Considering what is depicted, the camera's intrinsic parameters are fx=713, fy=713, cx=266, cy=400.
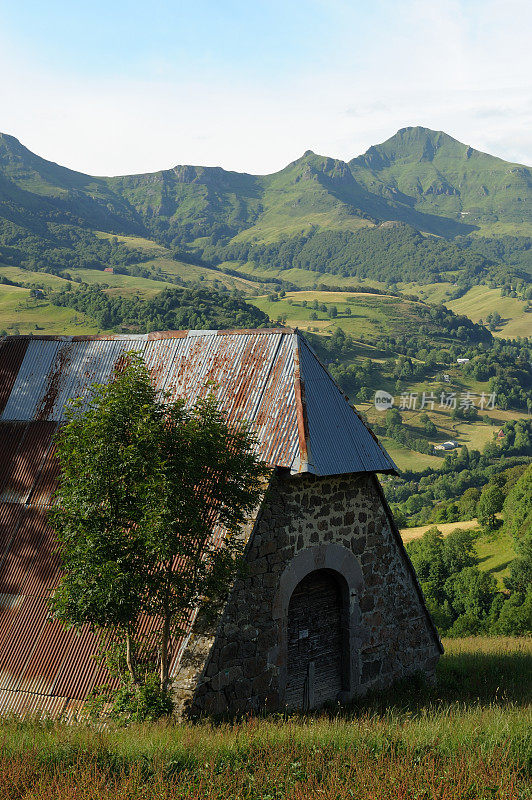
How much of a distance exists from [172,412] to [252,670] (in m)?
3.99

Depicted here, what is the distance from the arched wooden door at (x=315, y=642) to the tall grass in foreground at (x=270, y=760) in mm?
2212

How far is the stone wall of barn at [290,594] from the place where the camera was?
385 inches

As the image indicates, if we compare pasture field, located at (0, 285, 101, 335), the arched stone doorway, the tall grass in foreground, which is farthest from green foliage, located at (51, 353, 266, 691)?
pasture field, located at (0, 285, 101, 335)

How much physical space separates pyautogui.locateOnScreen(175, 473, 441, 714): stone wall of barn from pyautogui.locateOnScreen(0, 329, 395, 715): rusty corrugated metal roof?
1.60 ft

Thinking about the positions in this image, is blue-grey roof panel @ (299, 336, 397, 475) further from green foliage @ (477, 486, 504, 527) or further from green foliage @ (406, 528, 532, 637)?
green foliage @ (477, 486, 504, 527)

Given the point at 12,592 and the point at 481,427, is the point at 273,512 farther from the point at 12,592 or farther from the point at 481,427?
the point at 481,427

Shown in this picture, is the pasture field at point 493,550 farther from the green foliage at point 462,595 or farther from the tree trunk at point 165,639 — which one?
the tree trunk at point 165,639

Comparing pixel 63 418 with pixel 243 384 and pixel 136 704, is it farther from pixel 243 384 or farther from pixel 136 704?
pixel 136 704

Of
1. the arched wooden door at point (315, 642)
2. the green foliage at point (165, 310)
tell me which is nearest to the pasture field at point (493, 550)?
the arched wooden door at point (315, 642)

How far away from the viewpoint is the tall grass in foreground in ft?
22.0

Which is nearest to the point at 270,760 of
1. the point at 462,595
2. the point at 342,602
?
the point at 342,602

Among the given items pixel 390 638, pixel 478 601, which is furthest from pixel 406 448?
pixel 390 638

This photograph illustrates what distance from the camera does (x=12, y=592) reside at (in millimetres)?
11133

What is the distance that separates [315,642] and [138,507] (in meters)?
4.66
